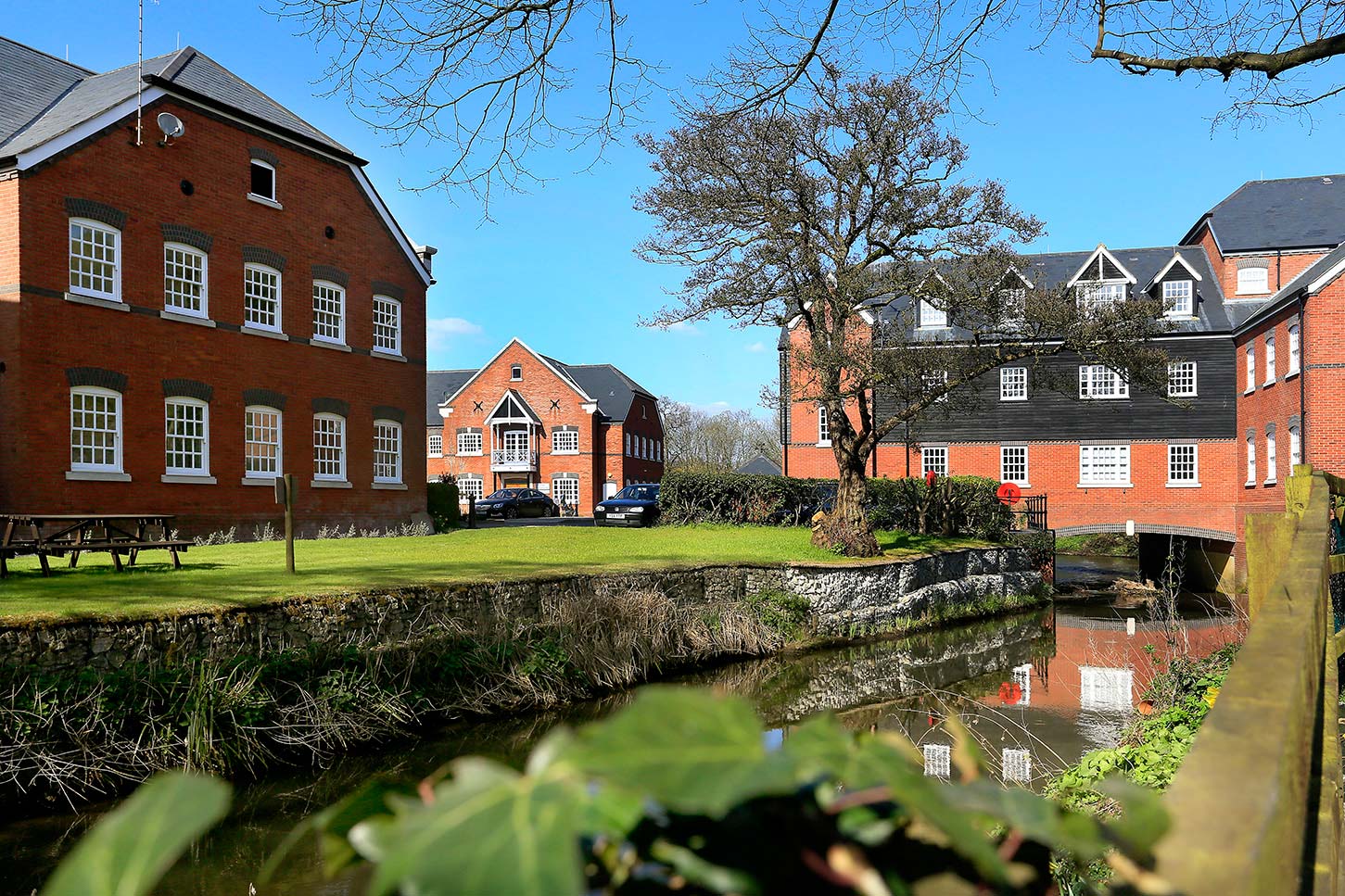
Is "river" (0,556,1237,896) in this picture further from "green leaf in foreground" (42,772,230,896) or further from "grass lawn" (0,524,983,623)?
"grass lawn" (0,524,983,623)

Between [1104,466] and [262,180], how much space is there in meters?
30.7

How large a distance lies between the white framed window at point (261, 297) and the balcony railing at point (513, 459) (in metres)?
32.3

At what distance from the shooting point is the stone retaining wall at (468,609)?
322 inches

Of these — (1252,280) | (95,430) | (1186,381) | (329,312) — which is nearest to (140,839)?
(95,430)

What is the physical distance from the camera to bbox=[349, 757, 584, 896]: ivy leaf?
1.49 feet

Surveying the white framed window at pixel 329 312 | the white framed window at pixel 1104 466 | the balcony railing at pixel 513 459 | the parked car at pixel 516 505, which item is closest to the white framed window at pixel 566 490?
the balcony railing at pixel 513 459

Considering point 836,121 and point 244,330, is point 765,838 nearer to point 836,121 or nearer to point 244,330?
point 836,121

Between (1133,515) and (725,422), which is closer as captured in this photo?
(1133,515)

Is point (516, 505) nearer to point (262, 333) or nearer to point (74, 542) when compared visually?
point (262, 333)

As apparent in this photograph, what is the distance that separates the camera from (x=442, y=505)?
86.7 feet

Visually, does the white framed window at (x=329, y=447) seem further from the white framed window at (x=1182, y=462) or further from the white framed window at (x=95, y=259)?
the white framed window at (x=1182, y=462)

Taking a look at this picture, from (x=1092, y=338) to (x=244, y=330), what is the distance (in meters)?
18.7

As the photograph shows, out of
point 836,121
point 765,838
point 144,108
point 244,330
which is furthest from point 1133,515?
point 765,838

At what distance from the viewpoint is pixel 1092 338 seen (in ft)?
63.1
